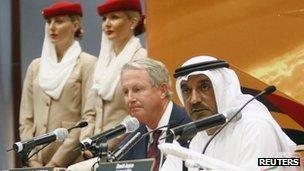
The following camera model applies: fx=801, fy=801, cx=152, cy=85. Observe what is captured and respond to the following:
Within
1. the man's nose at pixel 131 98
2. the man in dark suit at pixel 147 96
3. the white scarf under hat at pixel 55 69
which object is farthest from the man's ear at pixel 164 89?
the white scarf under hat at pixel 55 69

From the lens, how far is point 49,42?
654cm

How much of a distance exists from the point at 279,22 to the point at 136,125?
108 centimetres

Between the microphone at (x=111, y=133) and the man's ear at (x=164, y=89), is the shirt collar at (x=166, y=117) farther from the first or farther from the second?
the microphone at (x=111, y=133)

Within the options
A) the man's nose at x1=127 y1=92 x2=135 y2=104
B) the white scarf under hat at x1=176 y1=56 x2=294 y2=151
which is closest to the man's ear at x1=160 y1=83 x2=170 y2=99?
the man's nose at x1=127 y1=92 x2=135 y2=104

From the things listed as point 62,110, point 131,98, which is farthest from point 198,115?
point 62,110

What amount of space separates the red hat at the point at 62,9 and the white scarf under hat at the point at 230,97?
2546mm

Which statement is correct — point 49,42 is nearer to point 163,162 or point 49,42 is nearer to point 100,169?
point 163,162

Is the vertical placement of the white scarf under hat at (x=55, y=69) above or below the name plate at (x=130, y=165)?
above

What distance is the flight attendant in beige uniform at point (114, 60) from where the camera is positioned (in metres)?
5.98

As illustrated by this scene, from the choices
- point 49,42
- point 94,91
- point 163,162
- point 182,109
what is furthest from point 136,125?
point 49,42

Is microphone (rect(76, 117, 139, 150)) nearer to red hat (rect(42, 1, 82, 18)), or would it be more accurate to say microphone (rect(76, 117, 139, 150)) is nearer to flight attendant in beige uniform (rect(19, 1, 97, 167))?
flight attendant in beige uniform (rect(19, 1, 97, 167))

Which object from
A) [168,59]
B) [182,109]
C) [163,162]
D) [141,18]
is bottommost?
[163,162]

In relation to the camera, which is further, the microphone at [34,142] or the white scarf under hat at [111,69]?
the white scarf under hat at [111,69]

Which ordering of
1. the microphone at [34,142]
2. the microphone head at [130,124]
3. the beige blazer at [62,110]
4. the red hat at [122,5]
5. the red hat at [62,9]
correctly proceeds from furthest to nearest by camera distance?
the red hat at [62,9] < the beige blazer at [62,110] < the red hat at [122,5] < the microphone at [34,142] < the microphone head at [130,124]
